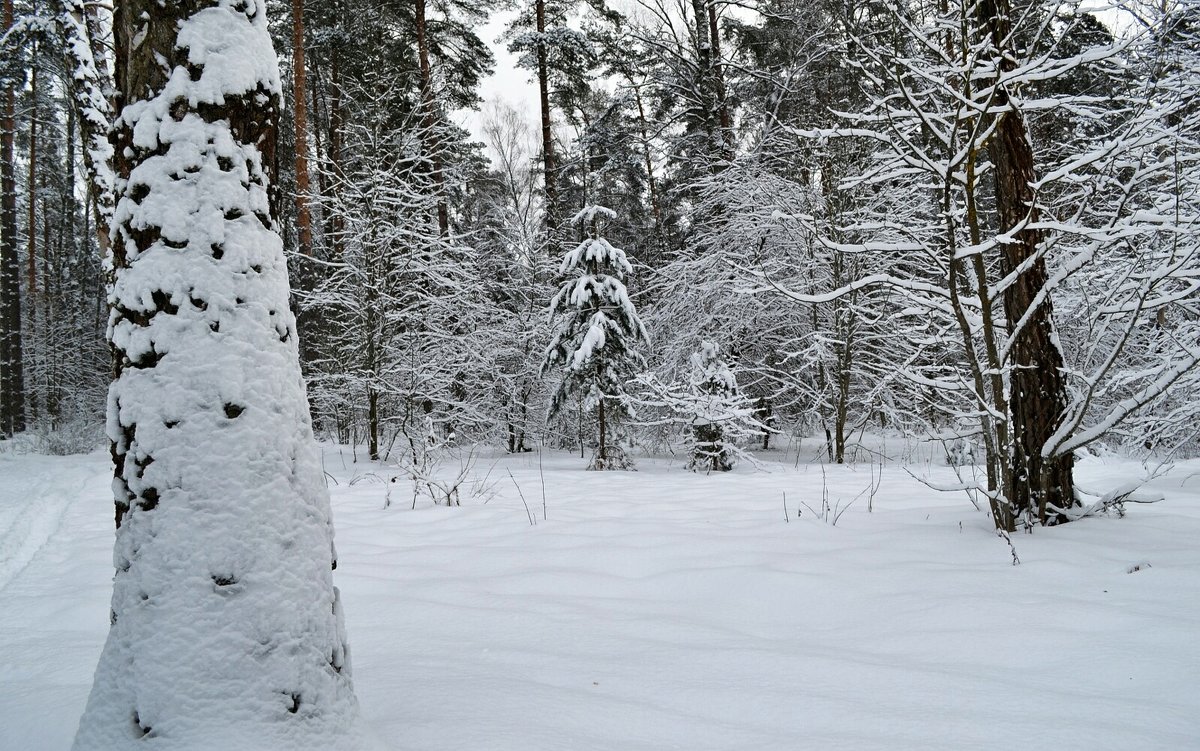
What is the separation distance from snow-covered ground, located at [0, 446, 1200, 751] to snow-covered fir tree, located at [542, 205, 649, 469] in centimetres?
533

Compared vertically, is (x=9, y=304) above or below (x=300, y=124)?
below

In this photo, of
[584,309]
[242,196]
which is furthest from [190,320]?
[584,309]

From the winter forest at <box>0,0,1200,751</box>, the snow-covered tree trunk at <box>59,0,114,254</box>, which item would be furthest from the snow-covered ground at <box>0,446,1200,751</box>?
the snow-covered tree trunk at <box>59,0,114,254</box>

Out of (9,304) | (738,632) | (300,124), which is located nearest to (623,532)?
(738,632)

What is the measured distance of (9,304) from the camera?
45.5 feet

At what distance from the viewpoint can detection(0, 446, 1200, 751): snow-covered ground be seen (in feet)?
4.68

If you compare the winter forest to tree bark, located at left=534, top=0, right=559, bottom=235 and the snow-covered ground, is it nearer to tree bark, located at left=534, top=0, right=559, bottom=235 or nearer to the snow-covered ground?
the snow-covered ground

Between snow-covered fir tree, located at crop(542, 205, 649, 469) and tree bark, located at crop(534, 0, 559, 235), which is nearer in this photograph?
snow-covered fir tree, located at crop(542, 205, 649, 469)

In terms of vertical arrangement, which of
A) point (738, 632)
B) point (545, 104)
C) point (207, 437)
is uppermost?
point (545, 104)

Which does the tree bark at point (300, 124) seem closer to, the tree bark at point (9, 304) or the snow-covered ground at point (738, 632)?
the tree bark at point (9, 304)

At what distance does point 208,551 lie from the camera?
126 cm

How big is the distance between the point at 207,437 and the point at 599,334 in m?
7.88

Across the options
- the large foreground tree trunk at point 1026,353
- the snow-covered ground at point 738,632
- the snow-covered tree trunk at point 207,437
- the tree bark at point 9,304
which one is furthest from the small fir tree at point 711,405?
the tree bark at point 9,304

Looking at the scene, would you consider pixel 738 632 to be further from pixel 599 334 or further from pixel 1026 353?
pixel 599 334
